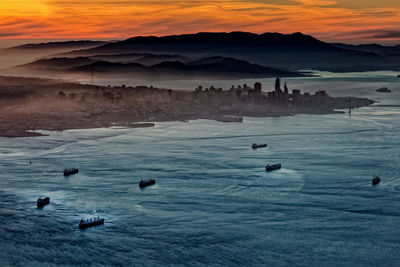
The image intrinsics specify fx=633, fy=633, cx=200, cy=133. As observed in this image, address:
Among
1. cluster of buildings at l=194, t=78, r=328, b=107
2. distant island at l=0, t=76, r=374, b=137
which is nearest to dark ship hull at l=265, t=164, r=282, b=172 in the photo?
distant island at l=0, t=76, r=374, b=137

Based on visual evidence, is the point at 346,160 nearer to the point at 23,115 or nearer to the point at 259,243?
the point at 259,243

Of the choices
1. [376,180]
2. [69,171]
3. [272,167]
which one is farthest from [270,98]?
[69,171]

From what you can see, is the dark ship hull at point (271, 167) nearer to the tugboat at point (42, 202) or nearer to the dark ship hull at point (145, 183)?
the dark ship hull at point (145, 183)

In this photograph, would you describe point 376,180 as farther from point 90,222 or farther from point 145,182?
point 90,222

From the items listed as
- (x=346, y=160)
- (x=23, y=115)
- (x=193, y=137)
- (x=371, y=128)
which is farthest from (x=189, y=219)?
(x=23, y=115)

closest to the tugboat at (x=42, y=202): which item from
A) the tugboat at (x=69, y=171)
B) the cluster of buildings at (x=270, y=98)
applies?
the tugboat at (x=69, y=171)

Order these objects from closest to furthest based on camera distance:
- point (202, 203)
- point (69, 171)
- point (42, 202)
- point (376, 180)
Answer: point (42, 202) → point (202, 203) → point (376, 180) → point (69, 171)
